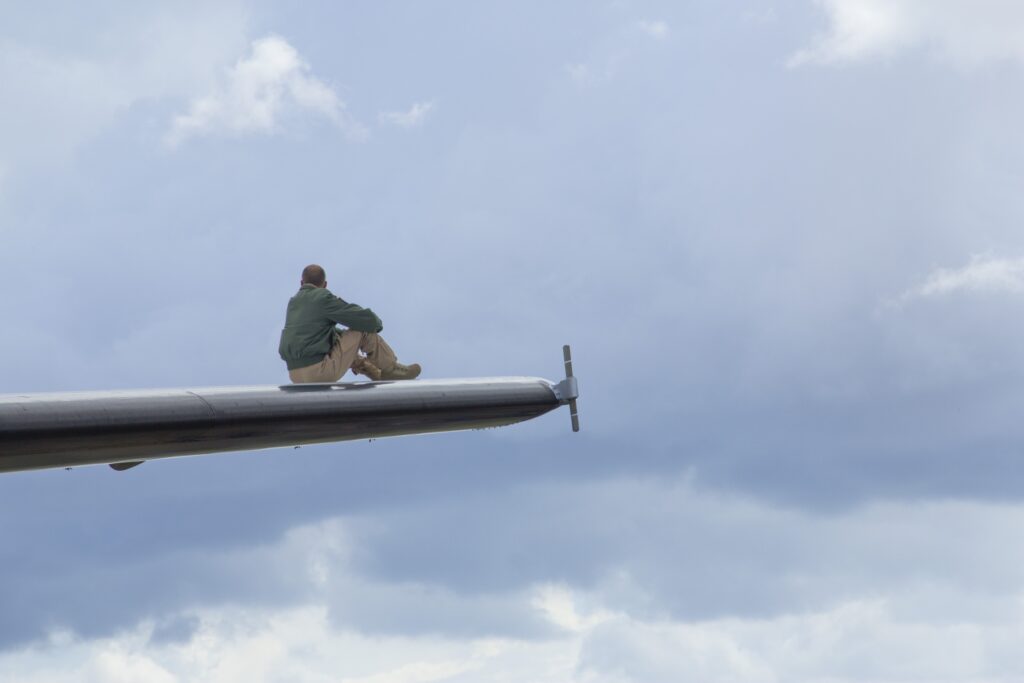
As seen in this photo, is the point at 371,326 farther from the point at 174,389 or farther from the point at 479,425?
the point at 174,389

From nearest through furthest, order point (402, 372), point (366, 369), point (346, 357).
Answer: point (346, 357) < point (366, 369) < point (402, 372)

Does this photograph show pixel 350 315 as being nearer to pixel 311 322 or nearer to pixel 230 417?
pixel 311 322

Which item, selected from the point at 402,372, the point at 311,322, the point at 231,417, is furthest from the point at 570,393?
the point at 231,417

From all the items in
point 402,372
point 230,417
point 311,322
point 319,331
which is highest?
point 311,322

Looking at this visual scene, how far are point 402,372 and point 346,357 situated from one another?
1.93 meters

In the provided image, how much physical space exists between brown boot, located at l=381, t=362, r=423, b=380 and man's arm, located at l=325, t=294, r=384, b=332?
61.2 inches

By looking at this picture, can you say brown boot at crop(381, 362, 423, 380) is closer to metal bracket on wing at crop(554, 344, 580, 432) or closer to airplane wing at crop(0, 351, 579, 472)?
airplane wing at crop(0, 351, 579, 472)

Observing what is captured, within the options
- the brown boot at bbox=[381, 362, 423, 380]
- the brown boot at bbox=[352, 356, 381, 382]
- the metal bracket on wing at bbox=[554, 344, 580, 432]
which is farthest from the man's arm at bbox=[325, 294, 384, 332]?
the metal bracket on wing at bbox=[554, 344, 580, 432]

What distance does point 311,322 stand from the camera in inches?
1078

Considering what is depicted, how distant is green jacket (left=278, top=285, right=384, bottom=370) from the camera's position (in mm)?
Answer: 27297

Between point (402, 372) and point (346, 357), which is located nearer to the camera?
point (346, 357)

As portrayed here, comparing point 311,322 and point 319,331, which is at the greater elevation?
point 311,322

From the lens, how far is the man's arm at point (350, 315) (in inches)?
1080

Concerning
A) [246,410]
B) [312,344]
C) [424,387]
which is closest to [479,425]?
[424,387]
